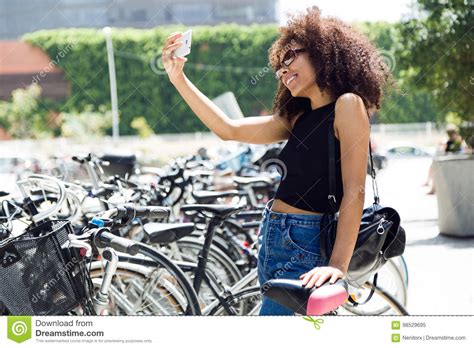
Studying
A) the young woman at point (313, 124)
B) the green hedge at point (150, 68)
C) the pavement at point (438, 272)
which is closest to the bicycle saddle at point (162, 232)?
the young woman at point (313, 124)

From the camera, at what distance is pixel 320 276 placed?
1.85 m

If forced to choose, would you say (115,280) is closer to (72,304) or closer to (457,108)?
(72,304)

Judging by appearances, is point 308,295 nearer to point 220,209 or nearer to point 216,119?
point 216,119

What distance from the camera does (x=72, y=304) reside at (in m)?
2.32

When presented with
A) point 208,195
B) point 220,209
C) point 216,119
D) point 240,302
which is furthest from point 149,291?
point 208,195

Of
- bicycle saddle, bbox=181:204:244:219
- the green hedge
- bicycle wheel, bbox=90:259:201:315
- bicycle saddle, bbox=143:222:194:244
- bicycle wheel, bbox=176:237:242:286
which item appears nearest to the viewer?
bicycle saddle, bbox=143:222:194:244

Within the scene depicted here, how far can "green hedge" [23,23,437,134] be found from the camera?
45938 mm

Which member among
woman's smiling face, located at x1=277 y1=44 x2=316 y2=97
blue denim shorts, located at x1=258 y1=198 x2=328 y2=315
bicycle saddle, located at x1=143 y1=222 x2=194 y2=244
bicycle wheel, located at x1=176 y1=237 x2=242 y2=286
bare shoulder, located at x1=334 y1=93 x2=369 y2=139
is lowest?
bicycle wheel, located at x1=176 y1=237 x2=242 y2=286

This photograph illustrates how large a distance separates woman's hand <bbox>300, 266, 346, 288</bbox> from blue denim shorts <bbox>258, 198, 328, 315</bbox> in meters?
0.22

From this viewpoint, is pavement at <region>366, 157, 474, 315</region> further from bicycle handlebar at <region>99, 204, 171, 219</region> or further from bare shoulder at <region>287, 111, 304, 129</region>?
bare shoulder at <region>287, 111, 304, 129</region>

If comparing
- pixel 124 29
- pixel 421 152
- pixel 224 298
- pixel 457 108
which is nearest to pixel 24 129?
pixel 124 29

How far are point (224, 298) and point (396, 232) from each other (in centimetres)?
95

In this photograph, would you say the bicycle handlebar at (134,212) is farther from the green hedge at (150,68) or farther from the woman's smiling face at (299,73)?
the green hedge at (150,68)

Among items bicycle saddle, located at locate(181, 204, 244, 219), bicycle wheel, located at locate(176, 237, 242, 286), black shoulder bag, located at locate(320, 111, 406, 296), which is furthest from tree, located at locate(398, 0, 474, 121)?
black shoulder bag, located at locate(320, 111, 406, 296)
